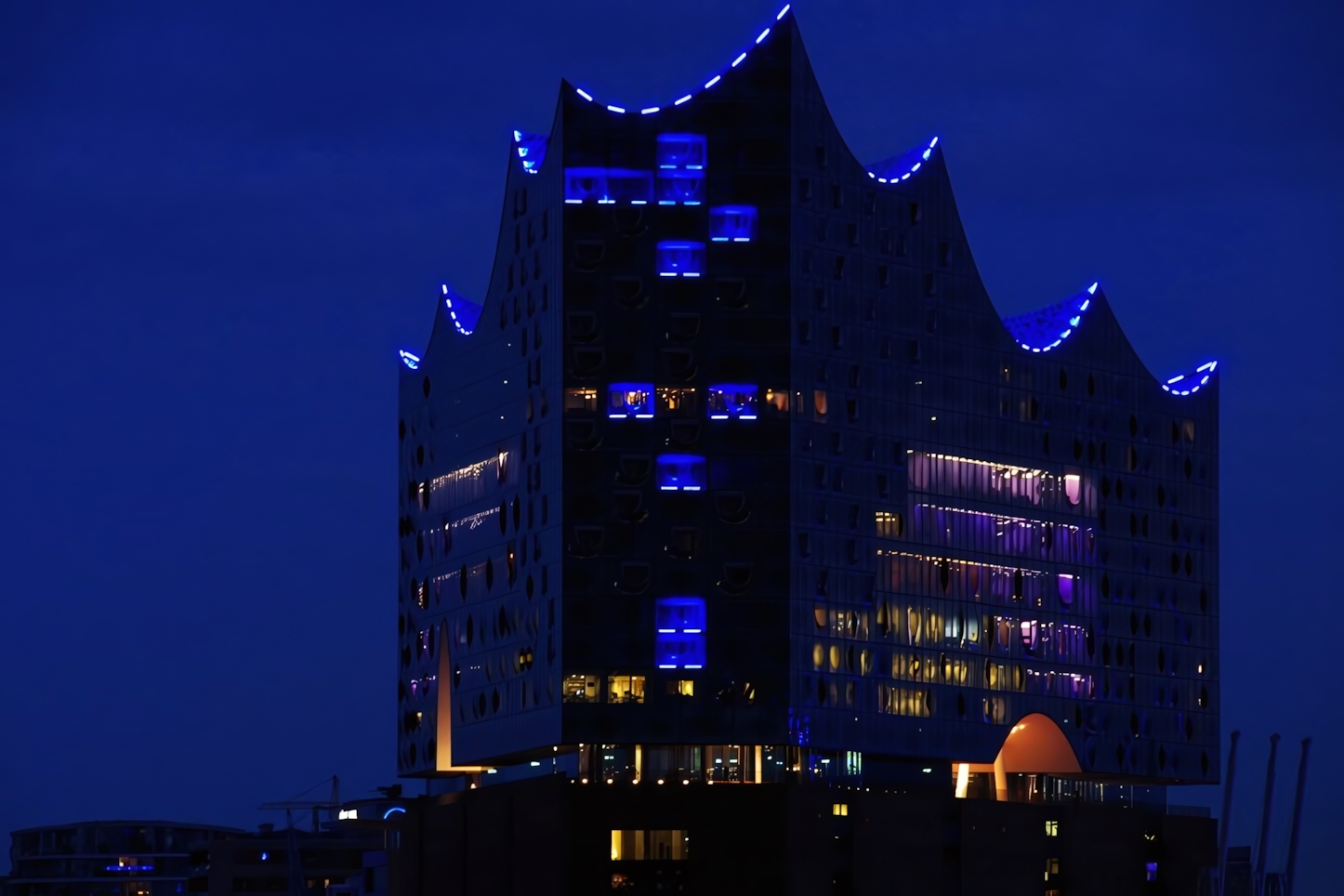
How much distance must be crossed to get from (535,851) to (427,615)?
20.7 m

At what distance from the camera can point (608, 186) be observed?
12081cm

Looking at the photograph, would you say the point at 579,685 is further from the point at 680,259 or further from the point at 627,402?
the point at 680,259

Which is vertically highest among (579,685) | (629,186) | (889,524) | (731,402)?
(629,186)

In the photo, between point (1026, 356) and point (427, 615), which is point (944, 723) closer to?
point (1026, 356)

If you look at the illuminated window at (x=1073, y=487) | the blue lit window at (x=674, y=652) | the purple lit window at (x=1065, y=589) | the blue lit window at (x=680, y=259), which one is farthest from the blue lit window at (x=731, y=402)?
the purple lit window at (x=1065, y=589)

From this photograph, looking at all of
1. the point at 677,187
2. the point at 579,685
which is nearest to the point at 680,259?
the point at 677,187

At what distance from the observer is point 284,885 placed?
645 feet

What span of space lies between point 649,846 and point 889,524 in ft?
60.7

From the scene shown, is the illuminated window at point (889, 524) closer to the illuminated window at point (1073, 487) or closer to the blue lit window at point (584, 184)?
the illuminated window at point (1073, 487)

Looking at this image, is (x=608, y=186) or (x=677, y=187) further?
(x=608, y=186)

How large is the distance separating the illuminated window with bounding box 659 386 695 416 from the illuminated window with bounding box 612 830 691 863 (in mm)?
17771

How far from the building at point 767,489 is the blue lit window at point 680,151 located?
0.17 m

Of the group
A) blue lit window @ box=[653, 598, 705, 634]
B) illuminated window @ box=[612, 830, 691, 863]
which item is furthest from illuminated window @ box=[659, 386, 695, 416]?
illuminated window @ box=[612, 830, 691, 863]

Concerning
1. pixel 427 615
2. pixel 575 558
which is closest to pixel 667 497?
pixel 575 558
